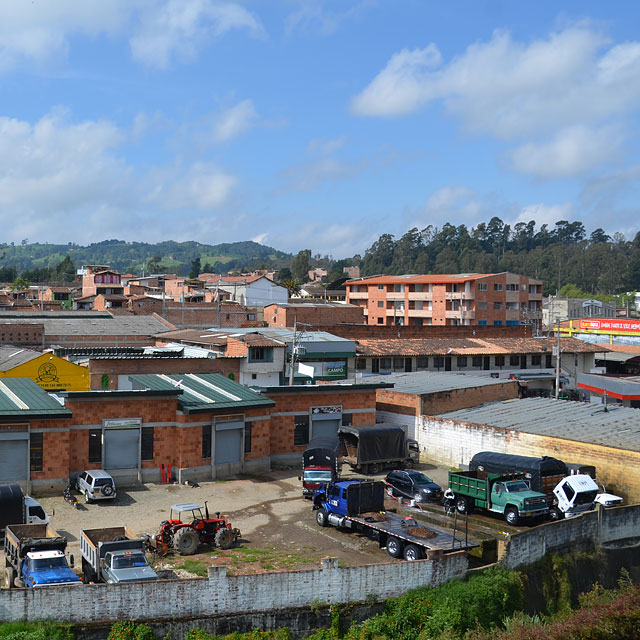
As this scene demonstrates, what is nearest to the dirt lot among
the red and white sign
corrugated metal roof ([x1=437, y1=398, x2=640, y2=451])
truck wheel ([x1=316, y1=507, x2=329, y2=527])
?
truck wheel ([x1=316, y1=507, x2=329, y2=527])

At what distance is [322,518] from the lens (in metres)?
26.8

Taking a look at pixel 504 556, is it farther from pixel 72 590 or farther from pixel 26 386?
pixel 26 386

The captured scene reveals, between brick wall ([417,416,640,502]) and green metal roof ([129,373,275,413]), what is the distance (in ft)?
30.0

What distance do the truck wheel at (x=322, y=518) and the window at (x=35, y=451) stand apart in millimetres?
11058

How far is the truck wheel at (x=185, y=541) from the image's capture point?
23500mm

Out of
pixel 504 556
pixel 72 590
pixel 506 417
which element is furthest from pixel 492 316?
pixel 72 590

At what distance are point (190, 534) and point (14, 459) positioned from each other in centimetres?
944

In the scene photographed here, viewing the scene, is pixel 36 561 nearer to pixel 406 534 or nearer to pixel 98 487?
pixel 98 487

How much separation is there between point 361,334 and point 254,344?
855 inches

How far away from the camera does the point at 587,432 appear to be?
34.4 m

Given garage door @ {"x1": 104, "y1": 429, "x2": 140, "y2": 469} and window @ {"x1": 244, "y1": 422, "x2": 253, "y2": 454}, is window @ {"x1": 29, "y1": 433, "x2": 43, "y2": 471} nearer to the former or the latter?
garage door @ {"x1": 104, "y1": 429, "x2": 140, "y2": 469}

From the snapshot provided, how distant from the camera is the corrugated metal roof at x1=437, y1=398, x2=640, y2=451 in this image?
33281 millimetres

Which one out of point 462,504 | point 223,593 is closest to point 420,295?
point 462,504

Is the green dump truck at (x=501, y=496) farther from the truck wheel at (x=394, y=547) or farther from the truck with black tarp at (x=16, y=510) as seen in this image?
the truck with black tarp at (x=16, y=510)
